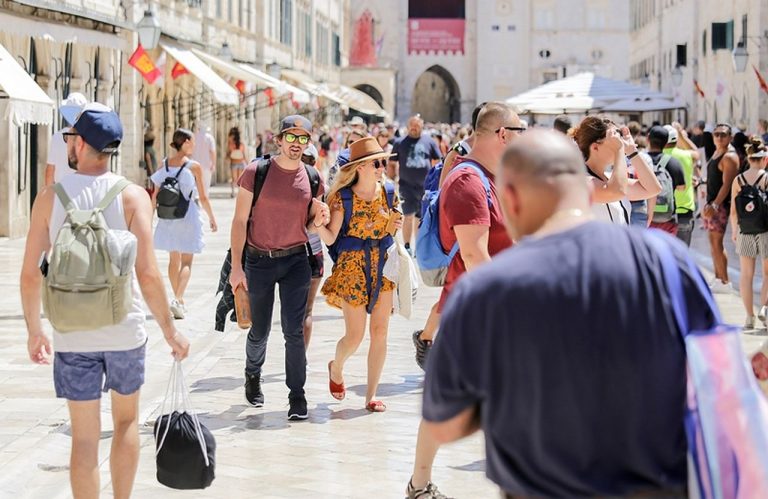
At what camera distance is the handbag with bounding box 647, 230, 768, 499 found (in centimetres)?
312

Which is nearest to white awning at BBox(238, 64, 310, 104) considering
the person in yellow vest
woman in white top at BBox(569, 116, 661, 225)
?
the person in yellow vest

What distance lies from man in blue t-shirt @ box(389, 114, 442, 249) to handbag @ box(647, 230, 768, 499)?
1488 cm

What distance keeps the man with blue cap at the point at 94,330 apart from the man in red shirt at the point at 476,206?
3.93 feet

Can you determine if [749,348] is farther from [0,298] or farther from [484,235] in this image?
[0,298]

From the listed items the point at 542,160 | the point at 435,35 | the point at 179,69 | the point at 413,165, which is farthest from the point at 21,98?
the point at 435,35

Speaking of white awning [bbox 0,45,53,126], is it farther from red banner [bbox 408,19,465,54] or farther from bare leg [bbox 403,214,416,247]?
red banner [bbox 408,19,465,54]

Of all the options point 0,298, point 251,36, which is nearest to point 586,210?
point 0,298

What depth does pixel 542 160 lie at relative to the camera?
3314 mm

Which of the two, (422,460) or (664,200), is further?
(664,200)

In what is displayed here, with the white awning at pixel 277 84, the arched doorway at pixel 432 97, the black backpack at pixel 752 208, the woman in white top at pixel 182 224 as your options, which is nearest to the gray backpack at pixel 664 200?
the black backpack at pixel 752 208

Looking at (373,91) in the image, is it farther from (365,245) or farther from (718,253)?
(365,245)

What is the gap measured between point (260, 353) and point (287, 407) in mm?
425

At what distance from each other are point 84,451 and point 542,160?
2.64 m

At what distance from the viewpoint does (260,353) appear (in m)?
8.55
